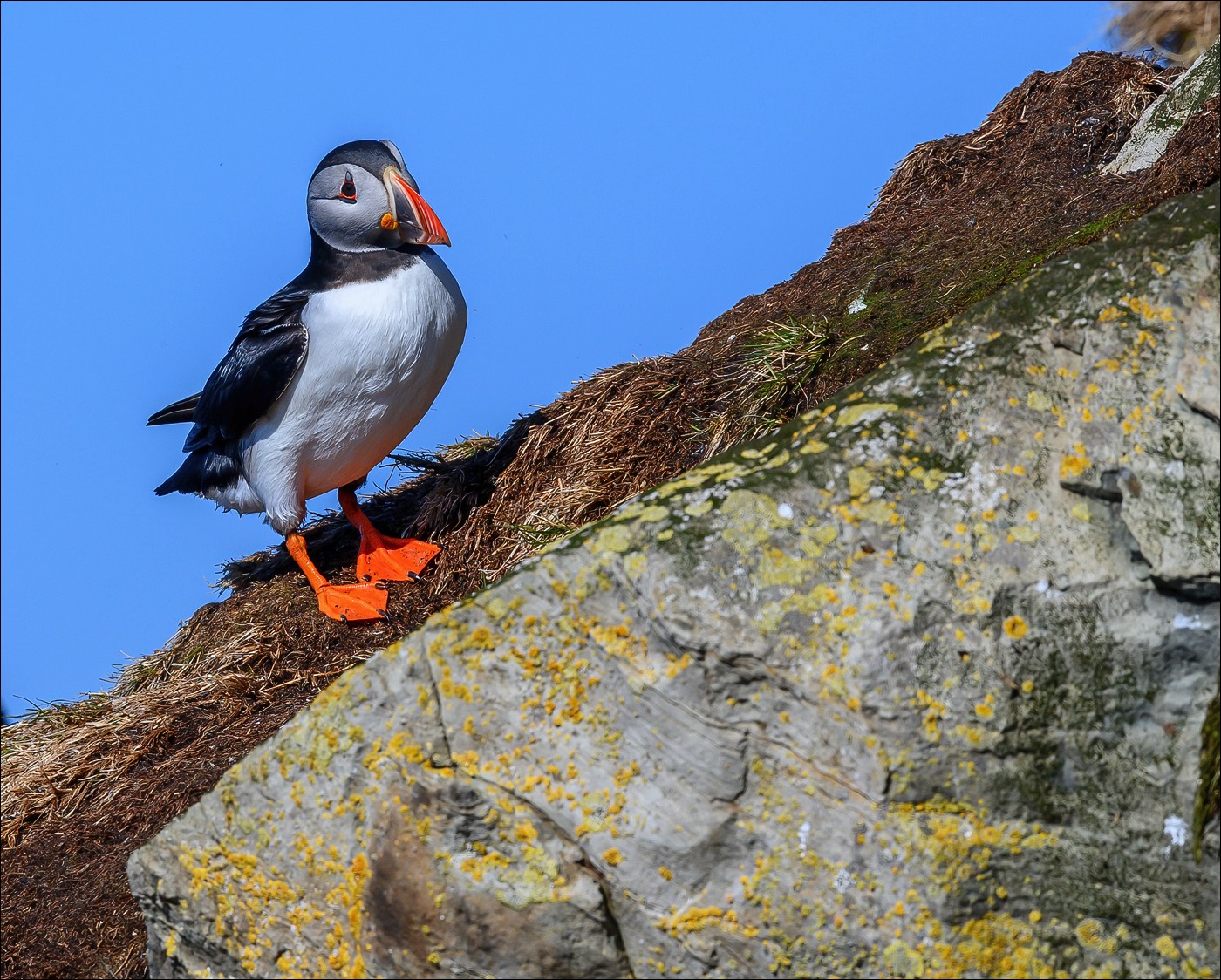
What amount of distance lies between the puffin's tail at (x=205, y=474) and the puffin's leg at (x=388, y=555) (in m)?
0.75

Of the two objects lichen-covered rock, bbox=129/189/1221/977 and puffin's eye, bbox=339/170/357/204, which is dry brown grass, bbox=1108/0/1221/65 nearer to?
puffin's eye, bbox=339/170/357/204

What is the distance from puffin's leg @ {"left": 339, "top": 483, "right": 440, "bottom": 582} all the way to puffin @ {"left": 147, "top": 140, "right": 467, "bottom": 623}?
14mm

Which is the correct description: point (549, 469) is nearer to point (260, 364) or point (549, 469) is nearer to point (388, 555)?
point (388, 555)

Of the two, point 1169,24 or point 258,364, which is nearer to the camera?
point 258,364

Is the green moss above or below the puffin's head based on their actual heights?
below

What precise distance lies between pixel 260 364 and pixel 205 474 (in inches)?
45.1

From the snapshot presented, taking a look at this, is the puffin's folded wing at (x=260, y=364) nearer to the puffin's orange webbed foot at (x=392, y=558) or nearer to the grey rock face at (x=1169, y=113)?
the puffin's orange webbed foot at (x=392, y=558)

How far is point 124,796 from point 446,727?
3.63m

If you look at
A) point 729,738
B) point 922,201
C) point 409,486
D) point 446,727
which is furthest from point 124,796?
point 922,201

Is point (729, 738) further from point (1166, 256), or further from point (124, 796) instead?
point (124, 796)

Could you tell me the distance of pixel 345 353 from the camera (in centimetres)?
659

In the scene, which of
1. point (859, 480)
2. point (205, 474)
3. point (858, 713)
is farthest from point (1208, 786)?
point (205, 474)

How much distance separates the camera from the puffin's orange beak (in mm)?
6691

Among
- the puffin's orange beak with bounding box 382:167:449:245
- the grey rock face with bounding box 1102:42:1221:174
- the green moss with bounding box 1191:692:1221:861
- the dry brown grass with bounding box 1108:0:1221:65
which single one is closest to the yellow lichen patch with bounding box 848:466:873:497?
the green moss with bounding box 1191:692:1221:861
